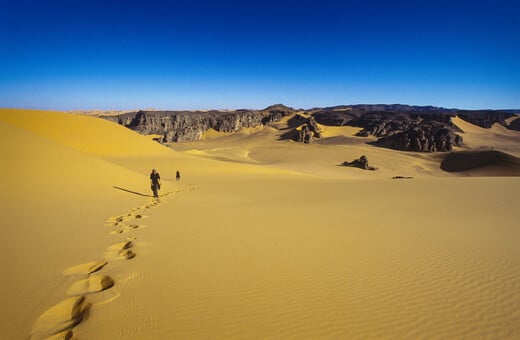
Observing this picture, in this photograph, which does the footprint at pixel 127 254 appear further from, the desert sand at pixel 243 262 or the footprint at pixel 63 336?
the footprint at pixel 63 336

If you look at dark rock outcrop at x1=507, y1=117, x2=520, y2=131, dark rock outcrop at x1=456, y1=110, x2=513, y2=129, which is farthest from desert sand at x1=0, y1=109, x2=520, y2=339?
dark rock outcrop at x1=507, y1=117, x2=520, y2=131

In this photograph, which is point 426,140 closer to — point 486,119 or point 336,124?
point 336,124

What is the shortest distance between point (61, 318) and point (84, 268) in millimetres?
1373

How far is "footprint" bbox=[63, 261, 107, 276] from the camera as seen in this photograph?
4.52 metres

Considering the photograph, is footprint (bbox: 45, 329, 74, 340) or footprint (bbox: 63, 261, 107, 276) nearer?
footprint (bbox: 45, 329, 74, 340)

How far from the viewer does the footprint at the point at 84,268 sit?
4.52m

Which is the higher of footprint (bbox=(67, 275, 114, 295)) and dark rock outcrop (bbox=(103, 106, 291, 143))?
dark rock outcrop (bbox=(103, 106, 291, 143))

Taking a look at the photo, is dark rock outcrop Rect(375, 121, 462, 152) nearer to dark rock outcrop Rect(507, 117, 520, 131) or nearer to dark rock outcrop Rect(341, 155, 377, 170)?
dark rock outcrop Rect(341, 155, 377, 170)

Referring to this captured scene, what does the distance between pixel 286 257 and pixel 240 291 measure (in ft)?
4.99

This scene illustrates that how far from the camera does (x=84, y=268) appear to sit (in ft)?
15.4

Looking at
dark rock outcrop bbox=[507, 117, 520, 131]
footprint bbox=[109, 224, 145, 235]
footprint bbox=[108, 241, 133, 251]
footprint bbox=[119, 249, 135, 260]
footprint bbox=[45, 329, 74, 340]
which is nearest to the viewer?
footprint bbox=[45, 329, 74, 340]

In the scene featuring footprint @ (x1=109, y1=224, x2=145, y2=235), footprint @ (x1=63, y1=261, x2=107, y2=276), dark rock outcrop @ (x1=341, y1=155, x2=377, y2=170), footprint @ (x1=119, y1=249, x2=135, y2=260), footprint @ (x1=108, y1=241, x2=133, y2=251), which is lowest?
dark rock outcrop @ (x1=341, y1=155, x2=377, y2=170)

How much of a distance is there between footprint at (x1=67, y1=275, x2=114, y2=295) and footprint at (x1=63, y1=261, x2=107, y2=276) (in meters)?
0.28

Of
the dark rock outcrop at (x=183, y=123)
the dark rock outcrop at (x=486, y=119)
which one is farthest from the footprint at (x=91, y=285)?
the dark rock outcrop at (x=486, y=119)
